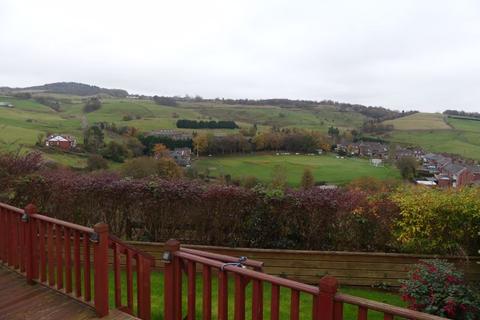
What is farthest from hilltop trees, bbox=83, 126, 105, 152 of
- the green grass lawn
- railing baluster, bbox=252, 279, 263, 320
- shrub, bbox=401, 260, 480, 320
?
railing baluster, bbox=252, 279, 263, 320

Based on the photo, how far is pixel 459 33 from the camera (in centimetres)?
1989

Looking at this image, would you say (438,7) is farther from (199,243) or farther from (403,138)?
(403,138)

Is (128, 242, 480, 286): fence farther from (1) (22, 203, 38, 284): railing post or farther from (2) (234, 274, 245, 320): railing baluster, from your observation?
(2) (234, 274, 245, 320): railing baluster

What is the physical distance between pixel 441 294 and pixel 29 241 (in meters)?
5.04

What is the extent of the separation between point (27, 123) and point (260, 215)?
184ft

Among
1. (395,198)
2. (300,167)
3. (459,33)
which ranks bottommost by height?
(300,167)

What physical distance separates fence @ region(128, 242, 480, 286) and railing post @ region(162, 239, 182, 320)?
12.2 feet

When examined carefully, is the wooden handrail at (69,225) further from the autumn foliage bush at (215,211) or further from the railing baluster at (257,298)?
the autumn foliage bush at (215,211)

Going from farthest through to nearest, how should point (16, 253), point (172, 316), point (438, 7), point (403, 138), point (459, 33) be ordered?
point (403, 138) → point (459, 33) → point (438, 7) → point (16, 253) → point (172, 316)

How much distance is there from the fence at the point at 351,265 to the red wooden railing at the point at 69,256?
3.30 metres

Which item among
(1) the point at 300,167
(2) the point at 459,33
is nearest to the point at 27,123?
(1) the point at 300,167

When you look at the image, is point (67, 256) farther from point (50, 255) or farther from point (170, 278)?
point (170, 278)

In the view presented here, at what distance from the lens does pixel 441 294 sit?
5.01 m

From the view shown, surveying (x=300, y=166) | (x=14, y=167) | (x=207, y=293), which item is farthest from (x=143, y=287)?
(x=300, y=166)
